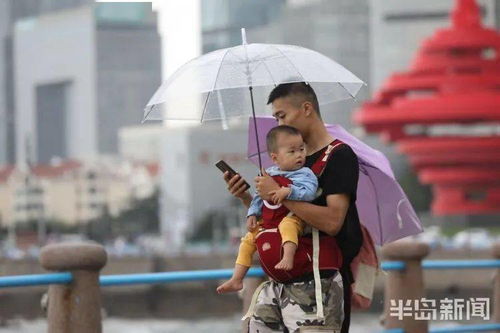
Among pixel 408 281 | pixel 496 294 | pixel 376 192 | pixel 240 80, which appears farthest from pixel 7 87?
pixel 240 80

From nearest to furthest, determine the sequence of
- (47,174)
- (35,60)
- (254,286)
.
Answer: (254,286) → (47,174) → (35,60)

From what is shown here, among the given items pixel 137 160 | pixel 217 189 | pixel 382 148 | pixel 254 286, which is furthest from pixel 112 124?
pixel 254 286

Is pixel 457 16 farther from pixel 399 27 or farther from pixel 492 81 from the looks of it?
pixel 399 27

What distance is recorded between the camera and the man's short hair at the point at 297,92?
205 inches

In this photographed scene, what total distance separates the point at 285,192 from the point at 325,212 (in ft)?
0.52

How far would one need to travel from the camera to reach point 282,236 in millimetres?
5035

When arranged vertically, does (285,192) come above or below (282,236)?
above

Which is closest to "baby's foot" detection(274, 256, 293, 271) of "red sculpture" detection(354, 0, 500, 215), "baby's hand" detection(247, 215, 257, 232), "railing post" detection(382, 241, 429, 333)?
"baby's hand" detection(247, 215, 257, 232)

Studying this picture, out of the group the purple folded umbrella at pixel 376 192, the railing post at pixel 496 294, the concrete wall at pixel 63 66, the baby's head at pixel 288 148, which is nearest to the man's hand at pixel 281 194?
the baby's head at pixel 288 148

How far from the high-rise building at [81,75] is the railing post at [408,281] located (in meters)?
157

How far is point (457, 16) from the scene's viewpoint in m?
70.0

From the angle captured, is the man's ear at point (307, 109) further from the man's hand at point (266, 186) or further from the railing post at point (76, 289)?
the railing post at point (76, 289)

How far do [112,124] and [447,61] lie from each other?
109298mm

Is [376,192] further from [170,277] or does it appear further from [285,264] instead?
[170,277]
